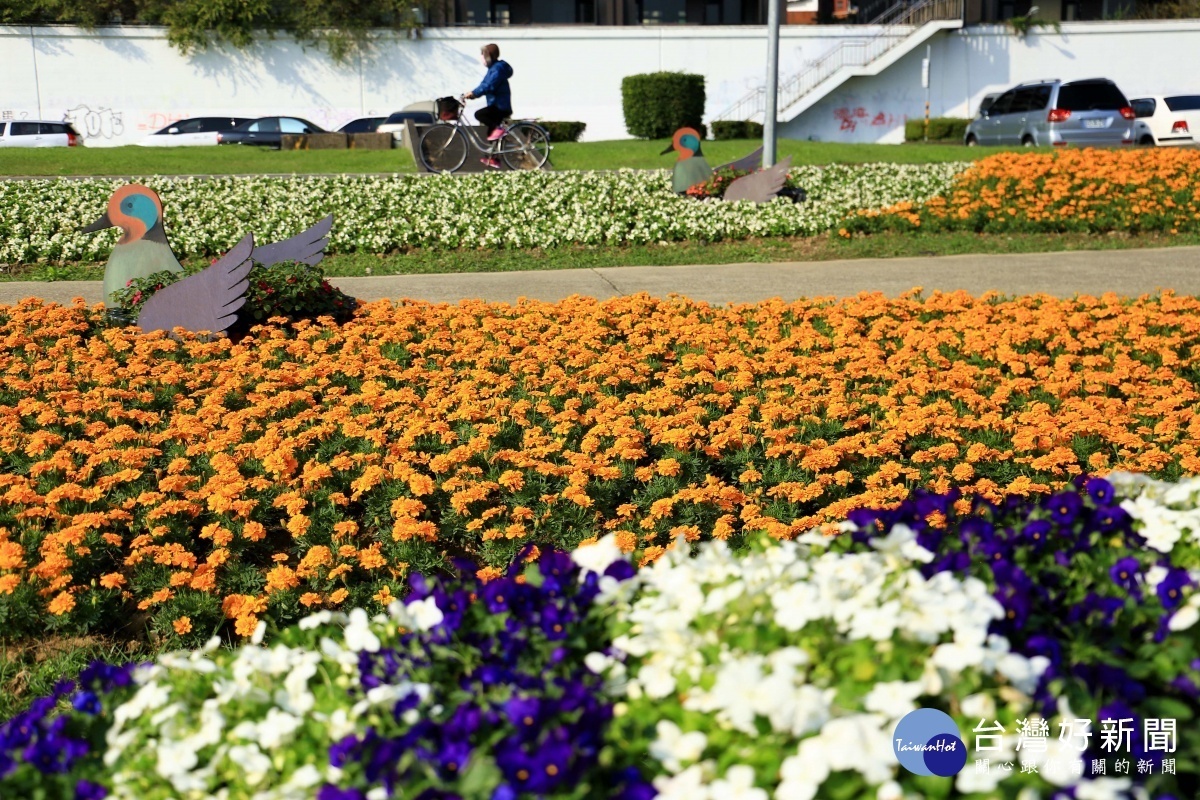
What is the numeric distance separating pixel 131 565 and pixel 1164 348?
17.7ft

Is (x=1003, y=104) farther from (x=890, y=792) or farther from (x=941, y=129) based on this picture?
(x=890, y=792)

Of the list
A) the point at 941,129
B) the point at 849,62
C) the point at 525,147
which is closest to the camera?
the point at 525,147

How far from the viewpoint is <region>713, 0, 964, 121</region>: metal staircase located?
34344 mm

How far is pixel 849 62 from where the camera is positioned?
35.2m

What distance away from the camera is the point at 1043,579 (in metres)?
2.38

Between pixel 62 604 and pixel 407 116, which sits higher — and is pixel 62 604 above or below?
below

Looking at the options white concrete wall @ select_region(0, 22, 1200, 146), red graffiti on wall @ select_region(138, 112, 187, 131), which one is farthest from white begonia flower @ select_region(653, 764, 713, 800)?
red graffiti on wall @ select_region(138, 112, 187, 131)

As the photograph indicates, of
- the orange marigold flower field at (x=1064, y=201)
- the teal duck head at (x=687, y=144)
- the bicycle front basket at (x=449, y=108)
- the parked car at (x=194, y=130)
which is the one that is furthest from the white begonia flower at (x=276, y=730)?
the parked car at (x=194, y=130)

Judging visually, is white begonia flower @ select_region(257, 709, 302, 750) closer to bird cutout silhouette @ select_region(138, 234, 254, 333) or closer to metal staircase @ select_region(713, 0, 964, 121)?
bird cutout silhouette @ select_region(138, 234, 254, 333)

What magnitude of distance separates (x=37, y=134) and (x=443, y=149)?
1534cm

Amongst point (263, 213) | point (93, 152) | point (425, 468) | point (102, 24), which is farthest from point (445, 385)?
point (102, 24)

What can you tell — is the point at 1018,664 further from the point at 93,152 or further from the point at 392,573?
the point at 93,152

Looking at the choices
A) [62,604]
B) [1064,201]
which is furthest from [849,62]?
[62,604]

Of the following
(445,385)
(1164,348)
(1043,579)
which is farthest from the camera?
(1164,348)
